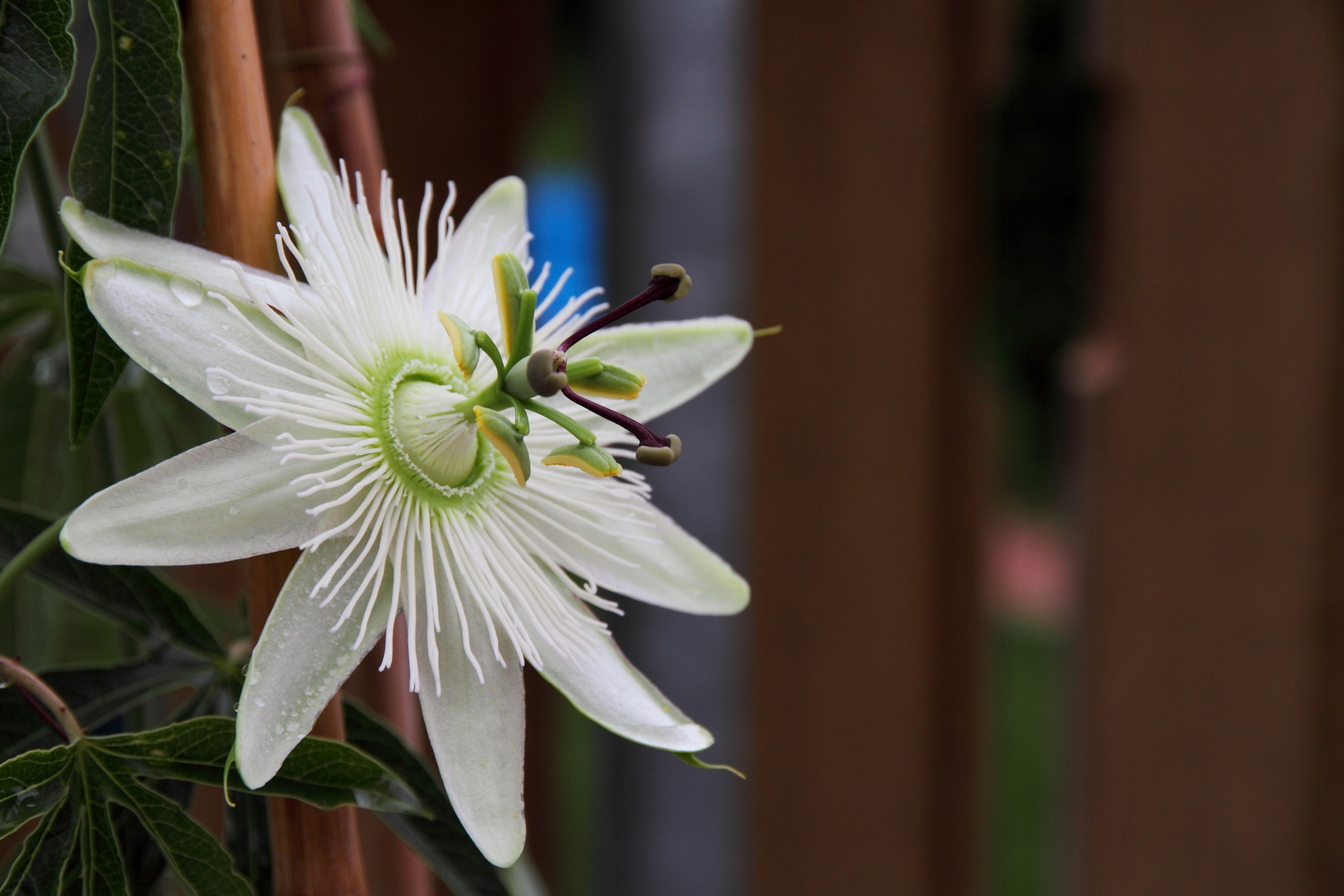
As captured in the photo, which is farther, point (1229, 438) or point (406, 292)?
point (1229, 438)

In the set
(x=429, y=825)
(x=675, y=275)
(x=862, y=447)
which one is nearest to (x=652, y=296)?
(x=675, y=275)

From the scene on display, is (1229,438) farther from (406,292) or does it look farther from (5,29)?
(5,29)

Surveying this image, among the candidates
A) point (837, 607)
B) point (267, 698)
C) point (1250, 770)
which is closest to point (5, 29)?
point (267, 698)

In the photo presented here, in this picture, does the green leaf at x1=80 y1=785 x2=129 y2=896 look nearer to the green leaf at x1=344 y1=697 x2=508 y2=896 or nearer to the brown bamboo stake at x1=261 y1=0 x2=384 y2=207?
the green leaf at x1=344 y1=697 x2=508 y2=896

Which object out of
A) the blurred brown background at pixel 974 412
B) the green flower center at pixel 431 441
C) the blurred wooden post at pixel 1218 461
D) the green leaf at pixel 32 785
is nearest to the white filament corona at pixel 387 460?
the green flower center at pixel 431 441

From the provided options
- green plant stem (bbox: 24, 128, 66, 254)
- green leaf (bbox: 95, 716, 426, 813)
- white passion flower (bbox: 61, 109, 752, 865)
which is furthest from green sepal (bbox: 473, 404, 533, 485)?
green plant stem (bbox: 24, 128, 66, 254)

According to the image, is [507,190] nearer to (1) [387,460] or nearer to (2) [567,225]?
(1) [387,460]

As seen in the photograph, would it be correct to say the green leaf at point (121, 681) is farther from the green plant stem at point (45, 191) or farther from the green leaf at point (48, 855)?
the green plant stem at point (45, 191)

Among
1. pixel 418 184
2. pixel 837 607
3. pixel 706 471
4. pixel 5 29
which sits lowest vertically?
pixel 837 607
